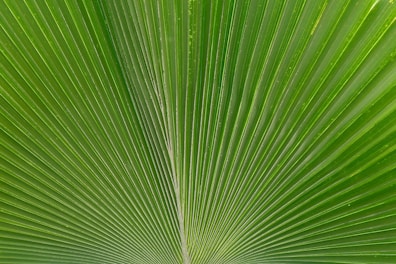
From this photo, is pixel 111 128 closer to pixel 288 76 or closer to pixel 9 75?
pixel 9 75

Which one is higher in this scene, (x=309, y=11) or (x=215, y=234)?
(x=309, y=11)

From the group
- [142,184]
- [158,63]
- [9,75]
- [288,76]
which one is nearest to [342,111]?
[288,76]

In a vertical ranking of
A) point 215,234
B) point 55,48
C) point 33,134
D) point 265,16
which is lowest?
point 215,234

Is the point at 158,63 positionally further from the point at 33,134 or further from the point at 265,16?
the point at 33,134

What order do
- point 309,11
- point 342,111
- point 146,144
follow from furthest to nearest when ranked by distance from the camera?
point 146,144 → point 342,111 → point 309,11

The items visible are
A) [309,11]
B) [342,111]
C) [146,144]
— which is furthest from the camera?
[146,144]

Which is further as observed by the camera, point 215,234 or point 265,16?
point 215,234
